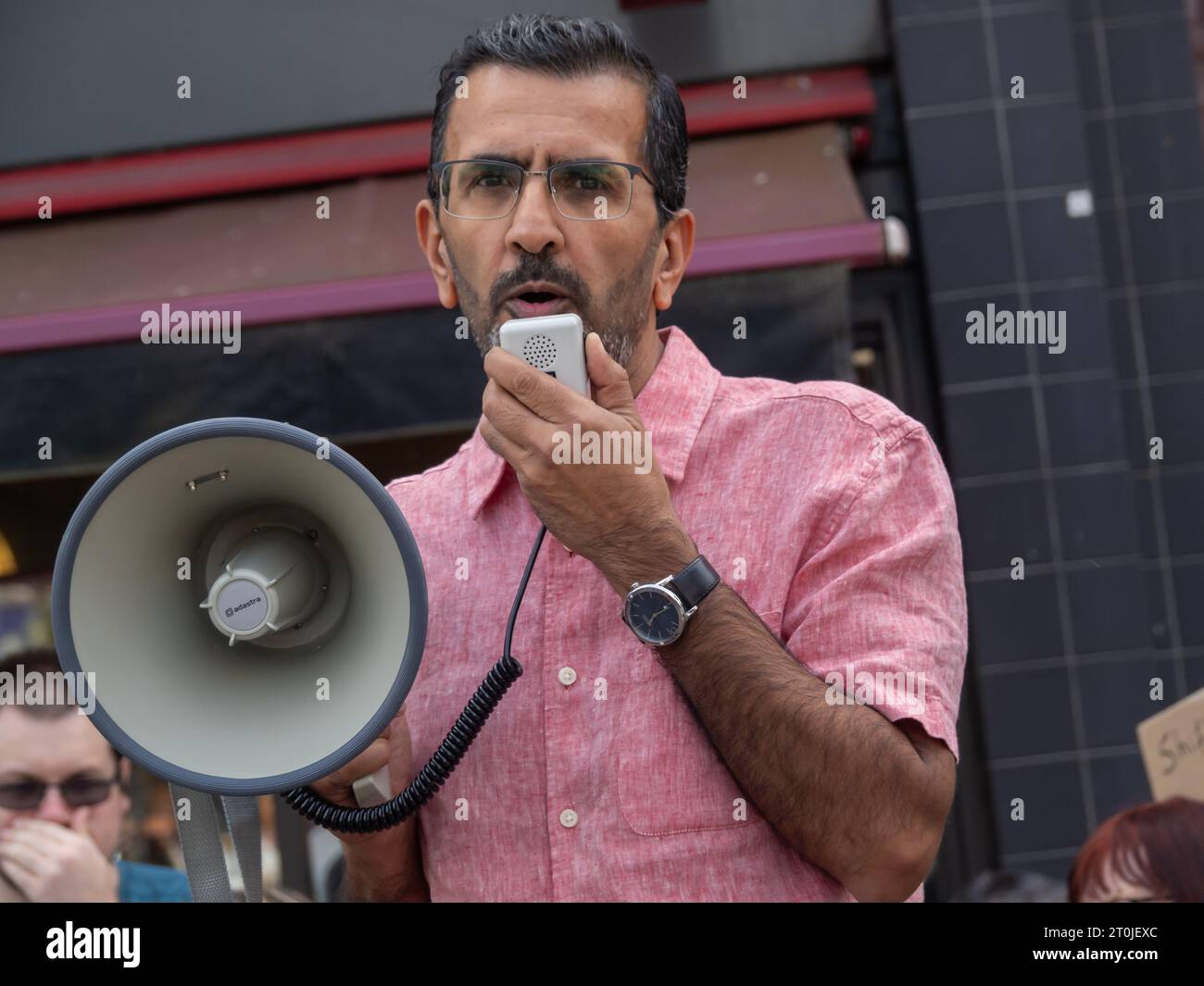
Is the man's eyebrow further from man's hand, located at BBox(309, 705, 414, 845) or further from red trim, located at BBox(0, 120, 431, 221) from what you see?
red trim, located at BBox(0, 120, 431, 221)

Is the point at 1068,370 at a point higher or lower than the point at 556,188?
higher

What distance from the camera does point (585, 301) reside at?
1.40 m

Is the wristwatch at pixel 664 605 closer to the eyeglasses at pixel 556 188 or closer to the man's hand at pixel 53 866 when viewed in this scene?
the eyeglasses at pixel 556 188

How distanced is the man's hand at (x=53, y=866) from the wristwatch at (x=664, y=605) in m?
0.88

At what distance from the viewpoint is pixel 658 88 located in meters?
1.57

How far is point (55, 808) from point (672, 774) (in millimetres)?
1491

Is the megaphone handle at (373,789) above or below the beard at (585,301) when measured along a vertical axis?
below

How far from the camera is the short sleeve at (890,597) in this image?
50.9 inches
